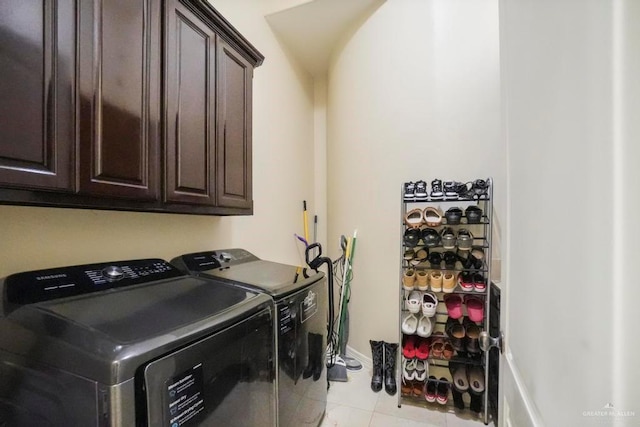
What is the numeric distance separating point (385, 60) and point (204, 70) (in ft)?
5.34

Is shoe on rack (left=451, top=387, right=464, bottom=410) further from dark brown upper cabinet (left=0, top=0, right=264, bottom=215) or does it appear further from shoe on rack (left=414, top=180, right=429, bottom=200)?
dark brown upper cabinet (left=0, top=0, right=264, bottom=215)

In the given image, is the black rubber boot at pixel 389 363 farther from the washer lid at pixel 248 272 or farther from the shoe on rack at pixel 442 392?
the washer lid at pixel 248 272

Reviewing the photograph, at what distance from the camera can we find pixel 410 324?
6.35 ft

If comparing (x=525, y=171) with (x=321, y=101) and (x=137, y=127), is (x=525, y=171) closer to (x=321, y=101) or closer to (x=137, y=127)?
(x=137, y=127)

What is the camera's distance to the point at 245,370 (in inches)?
36.2

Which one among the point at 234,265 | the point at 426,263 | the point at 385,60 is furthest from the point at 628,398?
the point at 385,60

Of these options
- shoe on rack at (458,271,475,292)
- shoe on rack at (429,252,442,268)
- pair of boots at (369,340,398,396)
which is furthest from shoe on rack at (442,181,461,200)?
pair of boots at (369,340,398,396)

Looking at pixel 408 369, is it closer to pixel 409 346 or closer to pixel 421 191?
pixel 409 346

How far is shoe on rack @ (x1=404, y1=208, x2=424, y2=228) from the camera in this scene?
1869 millimetres

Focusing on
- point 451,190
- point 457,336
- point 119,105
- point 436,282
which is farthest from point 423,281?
point 119,105

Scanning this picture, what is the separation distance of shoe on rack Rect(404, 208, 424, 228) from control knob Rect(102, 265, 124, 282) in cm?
165

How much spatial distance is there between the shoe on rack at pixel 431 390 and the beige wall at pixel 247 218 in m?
1.49

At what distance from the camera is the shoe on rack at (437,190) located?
186 cm

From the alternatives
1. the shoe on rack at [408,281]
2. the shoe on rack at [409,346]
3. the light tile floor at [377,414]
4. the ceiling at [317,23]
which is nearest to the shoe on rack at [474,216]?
the shoe on rack at [408,281]
